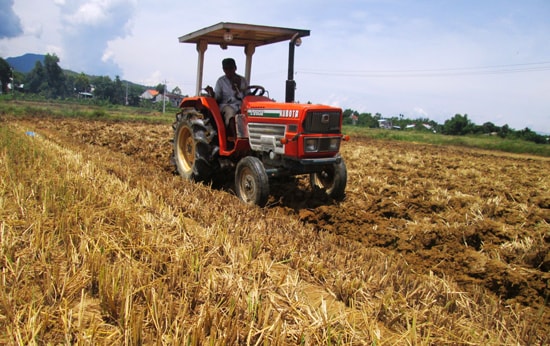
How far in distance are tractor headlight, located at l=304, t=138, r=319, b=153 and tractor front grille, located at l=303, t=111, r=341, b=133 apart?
0.36 feet

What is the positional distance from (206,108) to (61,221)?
340 centimetres

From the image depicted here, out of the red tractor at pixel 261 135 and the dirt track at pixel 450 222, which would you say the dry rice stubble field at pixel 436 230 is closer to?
the dirt track at pixel 450 222

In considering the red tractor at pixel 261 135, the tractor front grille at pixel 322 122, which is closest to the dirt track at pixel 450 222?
the red tractor at pixel 261 135

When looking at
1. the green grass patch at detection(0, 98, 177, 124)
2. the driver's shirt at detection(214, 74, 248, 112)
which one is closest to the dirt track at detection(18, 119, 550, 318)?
the driver's shirt at detection(214, 74, 248, 112)

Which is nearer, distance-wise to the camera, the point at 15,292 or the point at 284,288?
the point at 15,292

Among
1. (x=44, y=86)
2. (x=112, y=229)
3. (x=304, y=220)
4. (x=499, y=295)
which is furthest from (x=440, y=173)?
(x=44, y=86)

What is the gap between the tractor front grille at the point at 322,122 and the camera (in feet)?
15.9

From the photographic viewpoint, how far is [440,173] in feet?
27.3

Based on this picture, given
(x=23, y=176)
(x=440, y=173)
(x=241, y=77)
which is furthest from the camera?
(x=440, y=173)

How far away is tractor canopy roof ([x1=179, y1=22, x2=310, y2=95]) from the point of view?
5227mm

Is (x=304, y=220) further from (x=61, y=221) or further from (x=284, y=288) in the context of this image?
(x=61, y=221)

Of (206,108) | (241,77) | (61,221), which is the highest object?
(241,77)

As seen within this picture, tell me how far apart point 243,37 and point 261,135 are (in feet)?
5.65

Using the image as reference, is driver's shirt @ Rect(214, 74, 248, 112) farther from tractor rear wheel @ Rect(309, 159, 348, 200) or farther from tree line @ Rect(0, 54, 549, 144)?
tree line @ Rect(0, 54, 549, 144)
